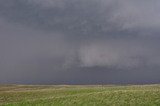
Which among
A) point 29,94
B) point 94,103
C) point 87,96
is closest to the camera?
point 94,103

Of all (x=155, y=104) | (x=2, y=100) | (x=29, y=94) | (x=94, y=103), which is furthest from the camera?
(x=29, y=94)

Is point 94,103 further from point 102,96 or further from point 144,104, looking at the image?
point 144,104

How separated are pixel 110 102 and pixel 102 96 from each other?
364 centimetres

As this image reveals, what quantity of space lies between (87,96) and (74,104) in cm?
386

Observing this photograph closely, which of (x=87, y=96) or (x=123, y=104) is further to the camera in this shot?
(x=87, y=96)

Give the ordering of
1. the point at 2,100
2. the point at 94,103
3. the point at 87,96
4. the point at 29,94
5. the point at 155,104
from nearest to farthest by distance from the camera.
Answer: the point at 155,104
the point at 94,103
the point at 87,96
the point at 2,100
the point at 29,94

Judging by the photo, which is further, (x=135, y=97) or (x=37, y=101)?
(x=37, y=101)

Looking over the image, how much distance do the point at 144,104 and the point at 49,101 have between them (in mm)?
16285

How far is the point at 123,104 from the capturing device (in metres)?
51.5

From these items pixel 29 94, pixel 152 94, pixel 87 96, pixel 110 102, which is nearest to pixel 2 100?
pixel 29 94

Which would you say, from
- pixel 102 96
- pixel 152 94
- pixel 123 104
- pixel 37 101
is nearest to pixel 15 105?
pixel 37 101

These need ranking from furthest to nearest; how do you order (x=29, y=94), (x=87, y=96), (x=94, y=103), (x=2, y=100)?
(x=29, y=94) → (x=2, y=100) → (x=87, y=96) → (x=94, y=103)

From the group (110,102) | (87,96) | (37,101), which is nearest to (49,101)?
(37,101)

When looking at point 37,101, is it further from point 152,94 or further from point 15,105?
point 152,94
